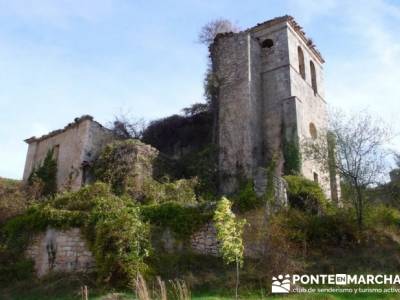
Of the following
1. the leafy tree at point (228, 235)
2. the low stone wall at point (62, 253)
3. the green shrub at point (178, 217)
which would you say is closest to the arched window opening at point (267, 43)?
the green shrub at point (178, 217)

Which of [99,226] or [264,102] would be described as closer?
[99,226]

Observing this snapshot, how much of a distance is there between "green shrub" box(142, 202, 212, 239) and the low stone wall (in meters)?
2.03

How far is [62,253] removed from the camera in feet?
43.6

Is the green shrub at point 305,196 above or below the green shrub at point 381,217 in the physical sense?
above

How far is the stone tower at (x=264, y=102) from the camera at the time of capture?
2102 centimetres

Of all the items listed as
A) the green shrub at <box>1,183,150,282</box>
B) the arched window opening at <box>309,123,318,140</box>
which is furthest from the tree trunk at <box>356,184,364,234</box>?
the arched window opening at <box>309,123,318,140</box>

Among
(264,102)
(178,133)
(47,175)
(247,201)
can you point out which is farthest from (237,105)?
(47,175)

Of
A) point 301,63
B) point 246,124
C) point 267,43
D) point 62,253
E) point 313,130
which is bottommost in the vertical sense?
point 62,253

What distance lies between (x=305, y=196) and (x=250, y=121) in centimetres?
581

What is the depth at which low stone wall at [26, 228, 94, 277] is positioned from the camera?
1308 centimetres

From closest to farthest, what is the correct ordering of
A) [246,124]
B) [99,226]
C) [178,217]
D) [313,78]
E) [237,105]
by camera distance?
[99,226] < [178,217] < [246,124] < [237,105] < [313,78]

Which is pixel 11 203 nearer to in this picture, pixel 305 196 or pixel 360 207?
pixel 305 196

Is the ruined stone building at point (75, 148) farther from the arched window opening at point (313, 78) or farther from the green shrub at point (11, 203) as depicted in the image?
the arched window opening at point (313, 78)

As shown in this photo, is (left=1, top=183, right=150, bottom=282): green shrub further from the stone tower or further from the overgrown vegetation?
the overgrown vegetation
